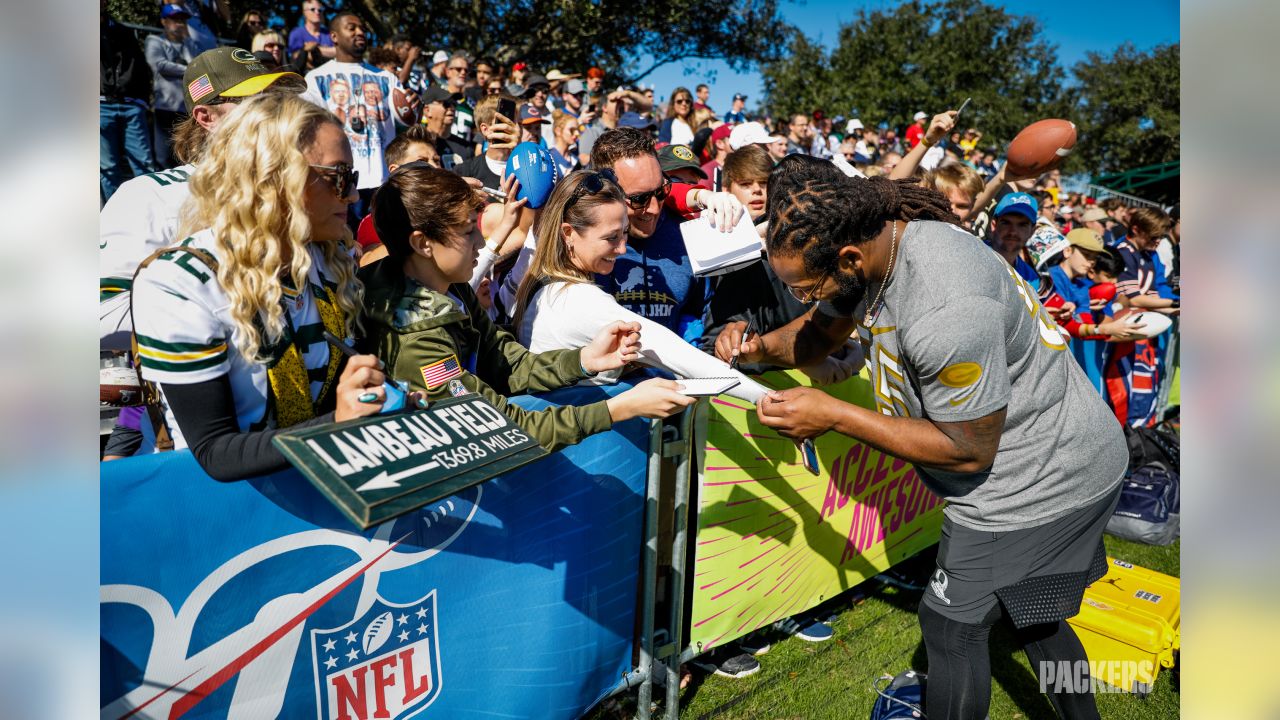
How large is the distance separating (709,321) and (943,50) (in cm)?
4469

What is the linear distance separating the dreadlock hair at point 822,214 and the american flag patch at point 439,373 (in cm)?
112

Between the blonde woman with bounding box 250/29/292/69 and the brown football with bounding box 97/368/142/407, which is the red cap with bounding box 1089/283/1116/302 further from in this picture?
the blonde woman with bounding box 250/29/292/69

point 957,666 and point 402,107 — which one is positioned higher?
point 402,107

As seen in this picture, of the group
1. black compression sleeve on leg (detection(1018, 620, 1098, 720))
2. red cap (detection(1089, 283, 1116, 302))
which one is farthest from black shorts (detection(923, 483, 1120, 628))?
red cap (detection(1089, 283, 1116, 302))

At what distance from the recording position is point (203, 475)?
6.08 ft

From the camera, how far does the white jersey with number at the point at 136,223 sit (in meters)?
2.85

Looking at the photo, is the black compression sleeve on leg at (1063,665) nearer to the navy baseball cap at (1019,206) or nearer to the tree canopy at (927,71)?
the navy baseball cap at (1019,206)

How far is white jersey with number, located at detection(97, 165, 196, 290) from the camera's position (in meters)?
2.85

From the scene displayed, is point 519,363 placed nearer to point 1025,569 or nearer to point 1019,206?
point 1025,569

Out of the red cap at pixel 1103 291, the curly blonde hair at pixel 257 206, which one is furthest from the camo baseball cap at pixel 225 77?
the red cap at pixel 1103 291

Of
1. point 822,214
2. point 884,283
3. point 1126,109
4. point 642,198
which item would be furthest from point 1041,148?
point 1126,109

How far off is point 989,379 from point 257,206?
2126mm

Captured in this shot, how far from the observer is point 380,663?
2.27 metres
